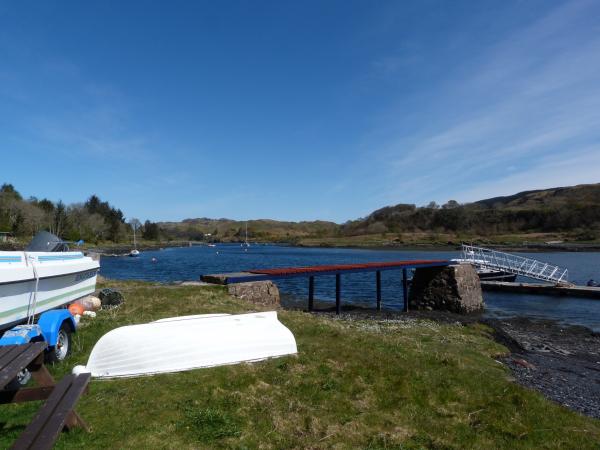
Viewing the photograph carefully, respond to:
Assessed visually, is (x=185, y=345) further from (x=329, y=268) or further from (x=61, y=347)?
(x=329, y=268)

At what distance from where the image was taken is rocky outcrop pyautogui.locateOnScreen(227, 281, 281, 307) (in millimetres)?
19375

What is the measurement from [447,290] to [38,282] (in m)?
26.8

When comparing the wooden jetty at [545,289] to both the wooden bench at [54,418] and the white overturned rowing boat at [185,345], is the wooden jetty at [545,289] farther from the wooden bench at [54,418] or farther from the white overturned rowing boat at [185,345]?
the wooden bench at [54,418]

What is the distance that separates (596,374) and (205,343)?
46.0 feet

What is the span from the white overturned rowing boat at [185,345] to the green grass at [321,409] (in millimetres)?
309

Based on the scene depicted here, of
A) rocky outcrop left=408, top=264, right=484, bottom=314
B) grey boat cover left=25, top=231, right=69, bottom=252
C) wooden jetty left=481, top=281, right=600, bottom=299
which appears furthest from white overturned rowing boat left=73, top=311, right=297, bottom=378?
wooden jetty left=481, top=281, right=600, bottom=299

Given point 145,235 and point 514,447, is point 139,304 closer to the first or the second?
point 514,447

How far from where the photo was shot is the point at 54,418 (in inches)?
163

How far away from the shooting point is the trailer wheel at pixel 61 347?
8172 millimetres

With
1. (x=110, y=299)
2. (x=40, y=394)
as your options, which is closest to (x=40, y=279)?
(x=40, y=394)

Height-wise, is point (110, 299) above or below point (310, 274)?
above

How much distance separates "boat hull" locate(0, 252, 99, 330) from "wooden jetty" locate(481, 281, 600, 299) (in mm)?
37657

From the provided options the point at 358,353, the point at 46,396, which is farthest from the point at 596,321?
the point at 46,396

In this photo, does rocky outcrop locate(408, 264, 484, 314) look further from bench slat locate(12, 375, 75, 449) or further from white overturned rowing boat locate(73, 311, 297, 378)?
bench slat locate(12, 375, 75, 449)
